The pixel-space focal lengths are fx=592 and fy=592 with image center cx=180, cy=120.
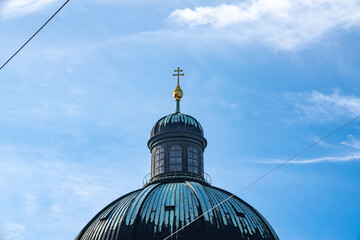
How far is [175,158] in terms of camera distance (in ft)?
124

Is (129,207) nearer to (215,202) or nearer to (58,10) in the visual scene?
(215,202)

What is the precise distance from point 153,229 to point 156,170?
812 cm

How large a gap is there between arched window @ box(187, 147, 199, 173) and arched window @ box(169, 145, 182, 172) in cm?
61

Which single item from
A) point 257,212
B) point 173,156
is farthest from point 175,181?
point 257,212

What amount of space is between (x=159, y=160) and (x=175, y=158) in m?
1.12

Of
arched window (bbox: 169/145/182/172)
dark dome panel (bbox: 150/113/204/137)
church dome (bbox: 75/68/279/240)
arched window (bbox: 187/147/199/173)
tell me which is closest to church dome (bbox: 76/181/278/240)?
church dome (bbox: 75/68/279/240)

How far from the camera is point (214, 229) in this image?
30.5 m

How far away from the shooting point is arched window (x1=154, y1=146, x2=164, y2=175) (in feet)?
125

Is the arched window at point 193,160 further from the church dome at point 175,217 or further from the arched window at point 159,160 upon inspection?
the church dome at point 175,217

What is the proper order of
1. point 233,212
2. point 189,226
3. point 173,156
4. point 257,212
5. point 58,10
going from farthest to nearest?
point 173,156, point 257,212, point 233,212, point 189,226, point 58,10

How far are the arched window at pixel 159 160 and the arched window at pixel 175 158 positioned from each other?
621mm

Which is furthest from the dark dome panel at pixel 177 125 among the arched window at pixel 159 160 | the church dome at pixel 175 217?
the church dome at pixel 175 217

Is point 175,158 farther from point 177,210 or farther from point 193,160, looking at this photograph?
point 177,210

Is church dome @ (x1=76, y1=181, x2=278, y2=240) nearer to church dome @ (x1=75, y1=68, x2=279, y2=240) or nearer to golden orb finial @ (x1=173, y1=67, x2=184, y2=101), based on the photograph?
church dome @ (x1=75, y1=68, x2=279, y2=240)
